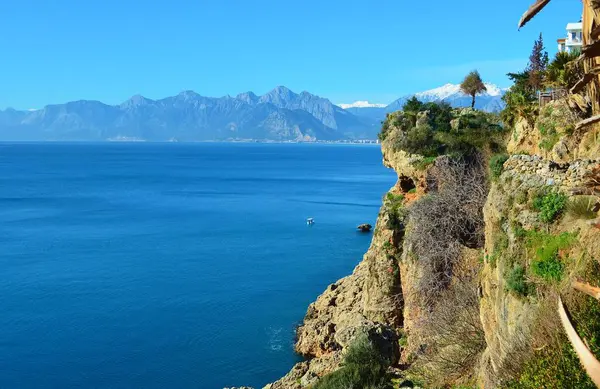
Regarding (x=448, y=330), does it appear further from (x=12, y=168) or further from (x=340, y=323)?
(x=12, y=168)

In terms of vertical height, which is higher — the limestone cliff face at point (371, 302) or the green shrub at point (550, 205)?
the green shrub at point (550, 205)

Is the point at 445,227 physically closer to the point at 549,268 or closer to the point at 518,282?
the point at 518,282

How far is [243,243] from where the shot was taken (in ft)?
200

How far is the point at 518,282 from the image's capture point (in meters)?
12.4

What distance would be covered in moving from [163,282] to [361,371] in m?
31.8

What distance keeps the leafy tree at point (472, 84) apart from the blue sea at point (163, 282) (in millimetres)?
18983

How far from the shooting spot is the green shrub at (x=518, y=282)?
483 inches

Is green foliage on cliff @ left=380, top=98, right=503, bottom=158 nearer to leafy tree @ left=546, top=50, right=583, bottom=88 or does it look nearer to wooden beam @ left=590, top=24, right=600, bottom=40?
leafy tree @ left=546, top=50, right=583, bottom=88

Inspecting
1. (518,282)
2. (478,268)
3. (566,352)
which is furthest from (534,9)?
(478,268)

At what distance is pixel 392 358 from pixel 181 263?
35.2 metres

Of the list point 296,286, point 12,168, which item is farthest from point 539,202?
point 12,168

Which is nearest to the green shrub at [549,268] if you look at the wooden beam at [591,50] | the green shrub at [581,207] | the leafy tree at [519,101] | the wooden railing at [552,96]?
the green shrub at [581,207]

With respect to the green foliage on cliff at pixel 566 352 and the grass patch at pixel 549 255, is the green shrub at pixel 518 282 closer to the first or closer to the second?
the grass patch at pixel 549 255

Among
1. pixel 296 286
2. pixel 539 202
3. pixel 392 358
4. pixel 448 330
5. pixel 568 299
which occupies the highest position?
pixel 539 202
